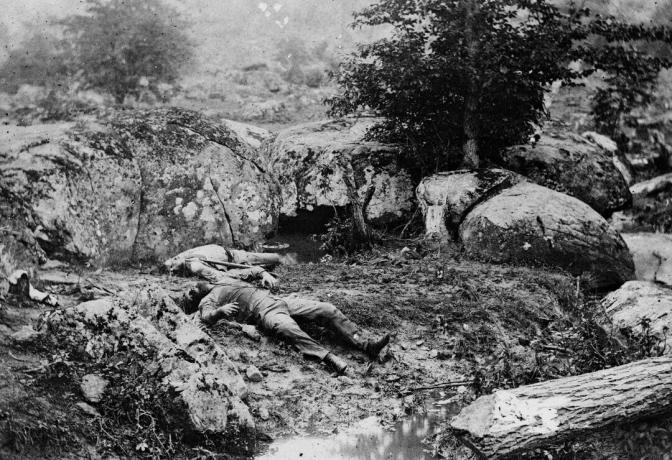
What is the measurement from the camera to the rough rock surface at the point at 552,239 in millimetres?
9031

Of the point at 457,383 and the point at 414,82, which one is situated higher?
the point at 414,82

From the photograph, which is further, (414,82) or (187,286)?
(414,82)

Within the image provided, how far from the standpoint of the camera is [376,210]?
436 inches

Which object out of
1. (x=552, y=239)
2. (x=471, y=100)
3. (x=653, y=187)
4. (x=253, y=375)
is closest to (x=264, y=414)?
(x=253, y=375)

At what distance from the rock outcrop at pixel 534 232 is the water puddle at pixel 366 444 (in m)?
4.91

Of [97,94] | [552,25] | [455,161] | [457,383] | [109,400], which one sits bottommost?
[457,383]

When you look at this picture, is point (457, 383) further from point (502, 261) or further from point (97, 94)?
point (97, 94)

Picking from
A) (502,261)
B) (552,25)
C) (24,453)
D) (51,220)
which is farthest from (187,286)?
(552,25)

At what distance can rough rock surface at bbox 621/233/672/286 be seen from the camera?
9.92m

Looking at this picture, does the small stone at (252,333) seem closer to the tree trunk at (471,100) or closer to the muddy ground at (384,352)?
the muddy ground at (384,352)

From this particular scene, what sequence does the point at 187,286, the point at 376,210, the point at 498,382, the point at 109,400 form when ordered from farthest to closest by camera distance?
A: 1. the point at 376,210
2. the point at 187,286
3. the point at 498,382
4. the point at 109,400

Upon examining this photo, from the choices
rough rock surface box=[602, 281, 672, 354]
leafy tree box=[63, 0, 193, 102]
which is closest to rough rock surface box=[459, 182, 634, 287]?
rough rock surface box=[602, 281, 672, 354]

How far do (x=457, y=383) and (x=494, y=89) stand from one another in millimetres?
7076

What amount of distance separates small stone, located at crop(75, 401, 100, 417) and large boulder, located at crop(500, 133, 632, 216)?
9846 mm
